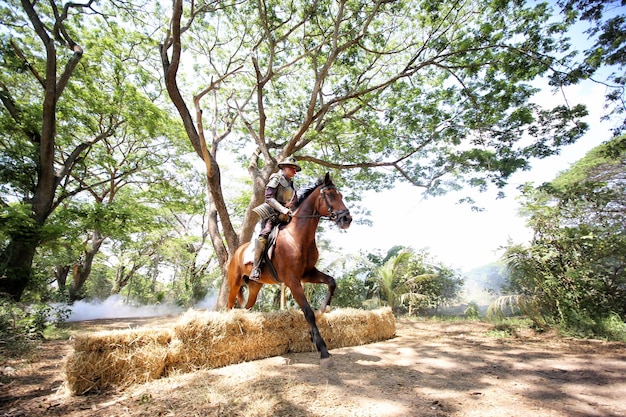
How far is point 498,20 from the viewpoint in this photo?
22.1 ft

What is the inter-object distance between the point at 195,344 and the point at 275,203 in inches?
85.5

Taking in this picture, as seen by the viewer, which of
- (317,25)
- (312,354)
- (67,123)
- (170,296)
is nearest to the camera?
(312,354)

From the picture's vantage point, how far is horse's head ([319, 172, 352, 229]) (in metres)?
3.52

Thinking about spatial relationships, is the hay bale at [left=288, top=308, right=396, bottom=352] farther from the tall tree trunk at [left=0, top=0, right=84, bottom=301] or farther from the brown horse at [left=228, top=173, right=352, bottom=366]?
the tall tree trunk at [left=0, top=0, right=84, bottom=301]

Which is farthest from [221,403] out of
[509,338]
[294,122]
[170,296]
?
[170,296]

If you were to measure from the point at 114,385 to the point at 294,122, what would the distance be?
10.2m

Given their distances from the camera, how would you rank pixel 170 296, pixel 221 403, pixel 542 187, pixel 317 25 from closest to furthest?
pixel 221 403, pixel 542 187, pixel 317 25, pixel 170 296

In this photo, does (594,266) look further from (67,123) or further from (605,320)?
(67,123)

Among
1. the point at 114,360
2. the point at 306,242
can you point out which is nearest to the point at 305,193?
the point at 306,242

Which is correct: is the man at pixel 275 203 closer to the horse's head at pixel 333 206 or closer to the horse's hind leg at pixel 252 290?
the horse's head at pixel 333 206

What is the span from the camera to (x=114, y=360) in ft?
9.10

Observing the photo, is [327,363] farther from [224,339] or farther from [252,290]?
[252,290]

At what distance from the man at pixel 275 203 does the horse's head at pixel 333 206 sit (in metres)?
0.54

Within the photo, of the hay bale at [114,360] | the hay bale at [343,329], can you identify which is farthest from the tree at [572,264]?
the hay bale at [114,360]
